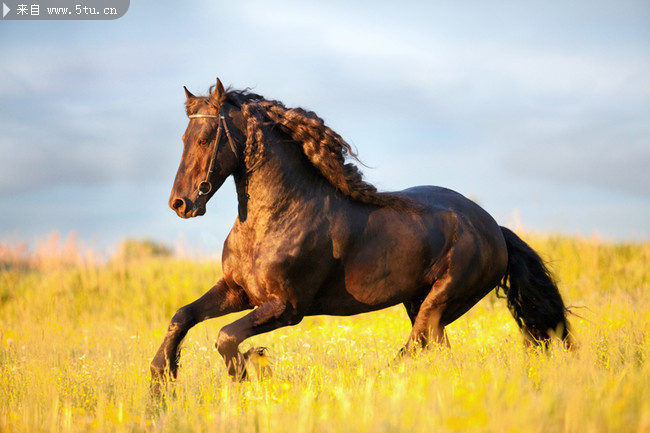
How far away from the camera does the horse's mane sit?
199 inches

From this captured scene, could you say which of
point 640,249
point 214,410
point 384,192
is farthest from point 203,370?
point 640,249

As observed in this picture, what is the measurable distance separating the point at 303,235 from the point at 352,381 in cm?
122

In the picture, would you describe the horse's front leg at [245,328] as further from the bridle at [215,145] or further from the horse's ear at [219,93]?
the horse's ear at [219,93]

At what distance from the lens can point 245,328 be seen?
4.77 metres

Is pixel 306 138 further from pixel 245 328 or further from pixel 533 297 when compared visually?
pixel 533 297

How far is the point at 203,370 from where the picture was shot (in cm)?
586

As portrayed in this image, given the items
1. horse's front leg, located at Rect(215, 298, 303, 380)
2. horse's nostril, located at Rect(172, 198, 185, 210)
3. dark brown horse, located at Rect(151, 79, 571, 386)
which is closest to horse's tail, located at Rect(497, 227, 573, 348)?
dark brown horse, located at Rect(151, 79, 571, 386)

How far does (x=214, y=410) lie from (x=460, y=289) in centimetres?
243

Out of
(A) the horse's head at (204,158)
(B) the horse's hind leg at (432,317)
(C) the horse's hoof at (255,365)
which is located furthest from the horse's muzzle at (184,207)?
(B) the horse's hind leg at (432,317)

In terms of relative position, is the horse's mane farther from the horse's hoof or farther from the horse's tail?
the horse's tail

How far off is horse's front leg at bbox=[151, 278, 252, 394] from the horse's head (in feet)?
2.62

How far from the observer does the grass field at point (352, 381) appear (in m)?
3.36

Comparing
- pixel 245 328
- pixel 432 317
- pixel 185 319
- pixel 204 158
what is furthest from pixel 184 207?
pixel 432 317

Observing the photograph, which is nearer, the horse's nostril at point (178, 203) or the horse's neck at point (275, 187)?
the horse's nostril at point (178, 203)
